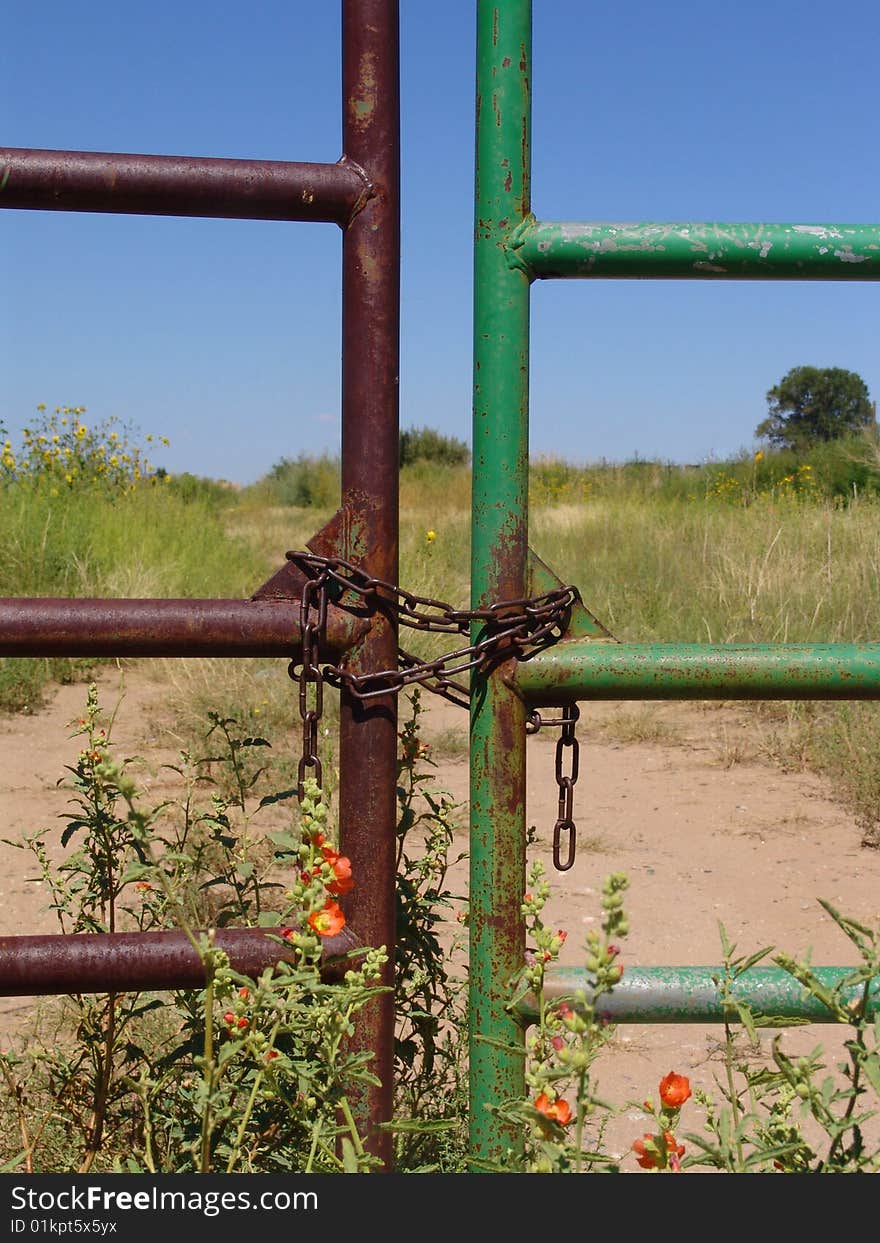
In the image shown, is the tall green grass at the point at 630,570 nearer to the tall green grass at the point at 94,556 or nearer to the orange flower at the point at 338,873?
the tall green grass at the point at 94,556

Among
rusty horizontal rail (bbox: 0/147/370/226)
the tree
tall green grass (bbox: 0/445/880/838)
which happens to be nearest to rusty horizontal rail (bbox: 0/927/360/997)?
rusty horizontal rail (bbox: 0/147/370/226)

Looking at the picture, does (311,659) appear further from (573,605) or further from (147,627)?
(573,605)

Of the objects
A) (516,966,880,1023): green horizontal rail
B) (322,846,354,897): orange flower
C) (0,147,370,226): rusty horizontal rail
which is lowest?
(516,966,880,1023): green horizontal rail

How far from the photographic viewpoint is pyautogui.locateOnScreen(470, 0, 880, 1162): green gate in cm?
115

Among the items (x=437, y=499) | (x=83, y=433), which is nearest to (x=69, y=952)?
(x=83, y=433)

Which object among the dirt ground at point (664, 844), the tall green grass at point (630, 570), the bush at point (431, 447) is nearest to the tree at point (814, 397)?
the bush at point (431, 447)

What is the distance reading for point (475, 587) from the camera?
48.6 inches

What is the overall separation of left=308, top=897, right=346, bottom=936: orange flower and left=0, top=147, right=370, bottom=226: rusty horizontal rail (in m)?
0.70

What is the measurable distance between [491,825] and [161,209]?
2.36ft

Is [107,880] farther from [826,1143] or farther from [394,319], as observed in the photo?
[826,1143]

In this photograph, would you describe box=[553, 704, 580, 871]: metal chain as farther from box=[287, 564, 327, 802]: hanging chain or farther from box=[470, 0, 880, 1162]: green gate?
box=[287, 564, 327, 802]: hanging chain

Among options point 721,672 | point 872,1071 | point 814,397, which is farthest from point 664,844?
point 814,397

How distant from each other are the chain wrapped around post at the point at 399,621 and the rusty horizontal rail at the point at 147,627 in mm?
33

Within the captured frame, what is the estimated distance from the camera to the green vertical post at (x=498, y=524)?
3.83ft
